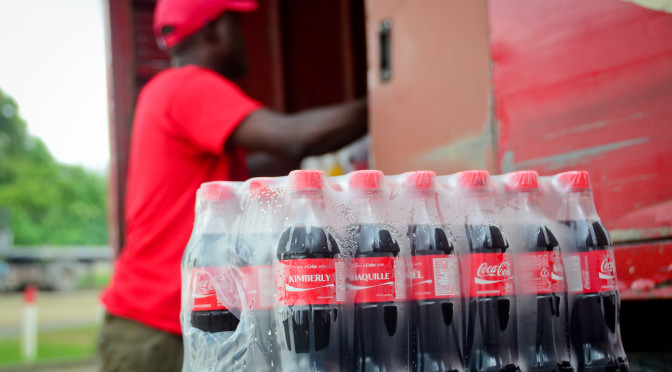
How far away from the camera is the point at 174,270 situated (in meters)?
2.35

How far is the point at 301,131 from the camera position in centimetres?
248

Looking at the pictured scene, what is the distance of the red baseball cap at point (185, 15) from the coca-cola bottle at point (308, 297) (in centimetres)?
165

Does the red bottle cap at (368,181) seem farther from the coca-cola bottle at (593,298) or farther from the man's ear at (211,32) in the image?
the man's ear at (211,32)

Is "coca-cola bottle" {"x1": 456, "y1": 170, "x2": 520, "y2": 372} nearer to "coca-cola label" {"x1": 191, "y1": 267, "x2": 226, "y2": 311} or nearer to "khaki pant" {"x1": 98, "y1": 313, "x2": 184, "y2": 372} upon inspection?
"coca-cola label" {"x1": 191, "y1": 267, "x2": 226, "y2": 311}

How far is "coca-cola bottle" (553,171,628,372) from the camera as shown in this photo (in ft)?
4.94

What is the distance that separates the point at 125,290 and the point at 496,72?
1.66m

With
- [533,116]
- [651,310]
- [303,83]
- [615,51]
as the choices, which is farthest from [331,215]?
[303,83]

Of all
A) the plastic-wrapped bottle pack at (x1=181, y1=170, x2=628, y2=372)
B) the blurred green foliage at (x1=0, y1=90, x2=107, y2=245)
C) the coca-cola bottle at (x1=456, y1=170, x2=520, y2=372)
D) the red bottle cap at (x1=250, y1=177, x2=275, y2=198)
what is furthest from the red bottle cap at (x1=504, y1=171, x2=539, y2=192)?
the blurred green foliage at (x1=0, y1=90, x2=107, y2=245)

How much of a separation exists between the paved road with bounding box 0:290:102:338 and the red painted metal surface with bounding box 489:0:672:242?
446 inches

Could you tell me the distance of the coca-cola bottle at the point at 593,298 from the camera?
1.50 metres

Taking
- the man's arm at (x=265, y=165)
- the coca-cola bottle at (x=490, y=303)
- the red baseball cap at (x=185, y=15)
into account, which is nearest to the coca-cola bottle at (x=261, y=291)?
the coca-cola bottle at (x=490, y=303)

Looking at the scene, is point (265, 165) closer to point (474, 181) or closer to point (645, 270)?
point (474, 181)

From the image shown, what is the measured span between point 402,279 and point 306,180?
1.09ft

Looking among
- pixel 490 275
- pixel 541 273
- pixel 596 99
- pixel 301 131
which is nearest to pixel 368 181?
pixel 490 275
